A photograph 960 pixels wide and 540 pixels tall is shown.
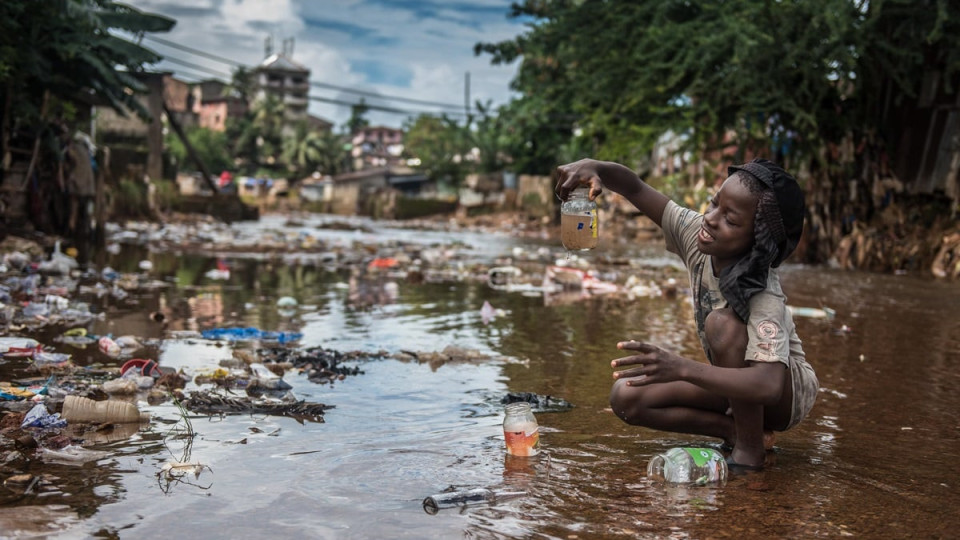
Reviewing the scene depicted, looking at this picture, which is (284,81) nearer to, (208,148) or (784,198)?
(208,148)

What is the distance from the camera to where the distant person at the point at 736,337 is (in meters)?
2.54

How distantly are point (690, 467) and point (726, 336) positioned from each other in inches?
15.5

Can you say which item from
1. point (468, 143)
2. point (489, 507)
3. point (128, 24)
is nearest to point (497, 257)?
point (128, 24)

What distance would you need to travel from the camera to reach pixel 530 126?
31.6 metres

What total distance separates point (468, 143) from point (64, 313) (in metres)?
36.6

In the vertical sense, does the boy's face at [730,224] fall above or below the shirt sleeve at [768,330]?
above

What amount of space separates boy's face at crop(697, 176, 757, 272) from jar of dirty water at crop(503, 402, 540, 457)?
74 centimetres

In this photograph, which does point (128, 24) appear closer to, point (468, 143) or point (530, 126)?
point (530, 126)

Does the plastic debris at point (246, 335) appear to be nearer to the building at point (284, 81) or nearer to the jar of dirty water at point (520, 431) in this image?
the jar of dirty water at point (520, 431)

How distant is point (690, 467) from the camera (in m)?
2.62

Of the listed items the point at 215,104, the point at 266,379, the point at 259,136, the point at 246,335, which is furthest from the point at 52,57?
the point at 215,104

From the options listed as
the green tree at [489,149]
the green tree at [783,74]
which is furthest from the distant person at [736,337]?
the green tree at [489,149]

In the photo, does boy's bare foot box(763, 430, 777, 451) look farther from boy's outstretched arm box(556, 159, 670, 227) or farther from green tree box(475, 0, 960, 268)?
green tree box(475, 0, 960, 268)

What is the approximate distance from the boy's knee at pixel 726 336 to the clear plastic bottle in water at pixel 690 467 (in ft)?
0.91
